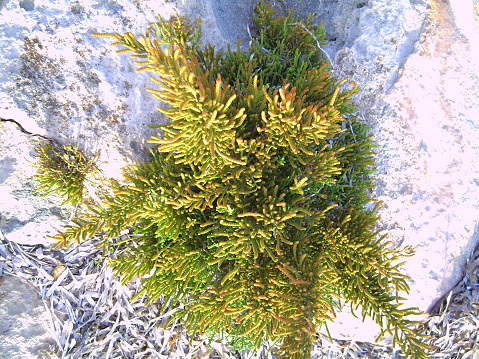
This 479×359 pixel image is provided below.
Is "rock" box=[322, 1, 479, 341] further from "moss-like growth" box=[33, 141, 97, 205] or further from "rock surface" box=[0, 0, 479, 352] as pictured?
"moss-like growth" box=[33, 141, 97, 205]

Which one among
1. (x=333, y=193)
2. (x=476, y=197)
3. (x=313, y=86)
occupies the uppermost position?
(x=313, y=86)

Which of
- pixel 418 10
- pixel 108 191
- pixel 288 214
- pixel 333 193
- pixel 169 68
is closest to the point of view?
pixel 169 68

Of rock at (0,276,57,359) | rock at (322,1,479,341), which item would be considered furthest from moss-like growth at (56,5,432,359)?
rock at (0,276,57,359)

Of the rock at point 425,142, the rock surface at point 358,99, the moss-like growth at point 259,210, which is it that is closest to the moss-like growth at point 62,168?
the rock surface at point 358,99

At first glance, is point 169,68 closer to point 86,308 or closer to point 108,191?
point 108,191

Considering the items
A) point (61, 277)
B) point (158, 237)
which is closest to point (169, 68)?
point (158, 237)

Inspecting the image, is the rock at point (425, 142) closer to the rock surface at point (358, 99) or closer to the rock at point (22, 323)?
the rock surface at point (358, 99)
